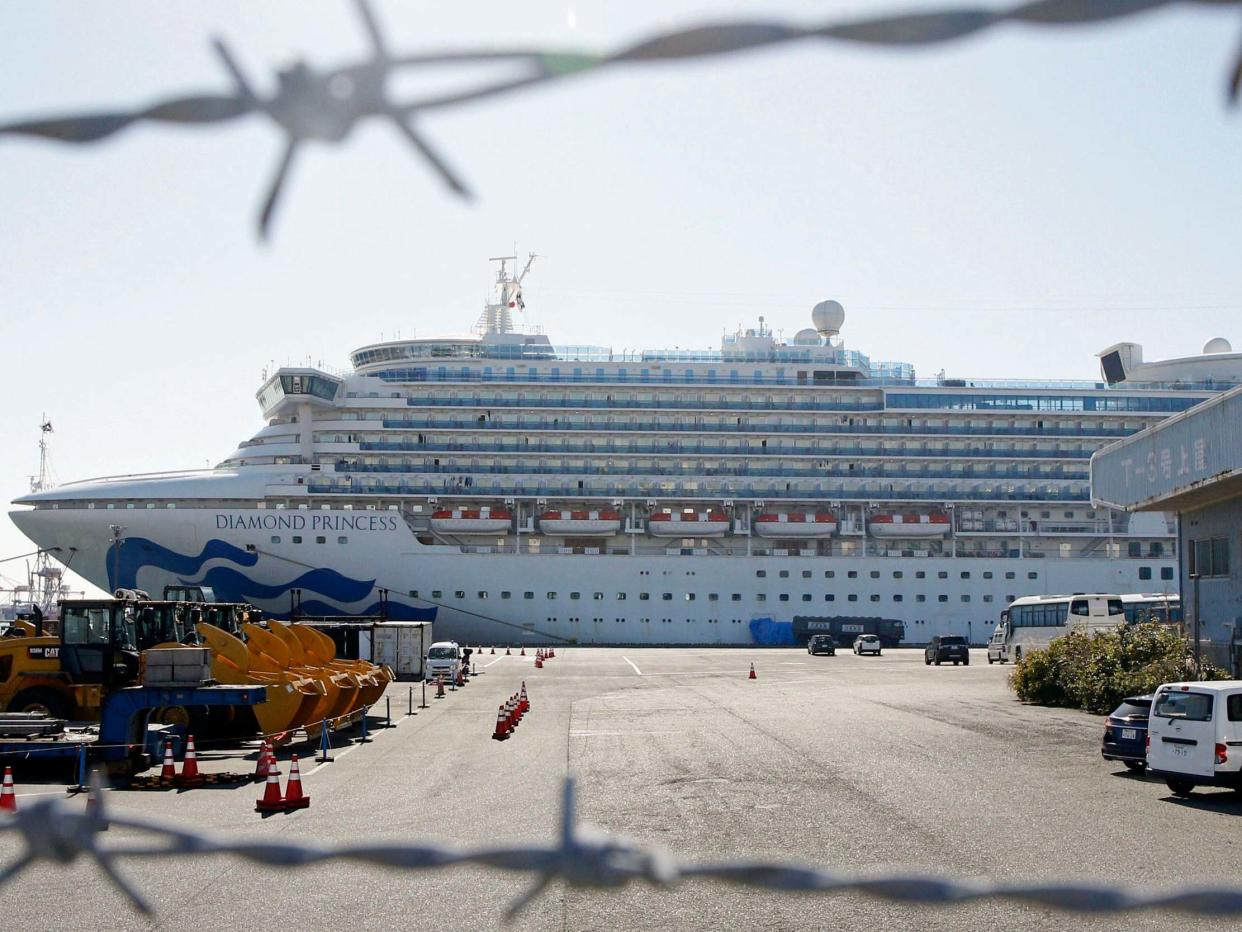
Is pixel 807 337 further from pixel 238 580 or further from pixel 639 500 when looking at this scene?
pixel 238 580

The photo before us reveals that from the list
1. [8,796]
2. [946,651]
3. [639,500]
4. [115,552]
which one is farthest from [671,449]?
[8,796]

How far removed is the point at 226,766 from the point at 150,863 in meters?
→ 5.88

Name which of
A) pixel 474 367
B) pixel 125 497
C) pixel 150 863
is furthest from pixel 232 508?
pixel 150 863

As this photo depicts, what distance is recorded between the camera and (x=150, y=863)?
33.4 ft

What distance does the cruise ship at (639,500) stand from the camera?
180ft

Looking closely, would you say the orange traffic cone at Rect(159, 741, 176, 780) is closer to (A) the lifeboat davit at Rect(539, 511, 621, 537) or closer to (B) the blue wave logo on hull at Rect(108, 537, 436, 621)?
(B) the blue wave logo on hull at Rect(108, 537, 436, 621)

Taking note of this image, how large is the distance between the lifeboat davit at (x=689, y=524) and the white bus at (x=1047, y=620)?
49.1 ft

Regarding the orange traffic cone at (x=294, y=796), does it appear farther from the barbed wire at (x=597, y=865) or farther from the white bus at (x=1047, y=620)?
the white bus at (x=1047, y=620)

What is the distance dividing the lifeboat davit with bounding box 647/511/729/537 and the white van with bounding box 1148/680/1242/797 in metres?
45.5

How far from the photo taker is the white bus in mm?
41656

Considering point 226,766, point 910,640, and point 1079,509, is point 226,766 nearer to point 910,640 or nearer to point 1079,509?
point 910,640

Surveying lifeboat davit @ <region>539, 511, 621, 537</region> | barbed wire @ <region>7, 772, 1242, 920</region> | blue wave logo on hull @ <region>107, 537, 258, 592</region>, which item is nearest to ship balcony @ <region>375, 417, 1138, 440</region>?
lifeboat davit @ <region>539, 511, 621, 537</region>

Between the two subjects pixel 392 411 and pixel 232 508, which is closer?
pixel 232 508

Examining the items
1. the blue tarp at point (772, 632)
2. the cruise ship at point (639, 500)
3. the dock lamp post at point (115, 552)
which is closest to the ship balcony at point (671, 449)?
the cruise ship at point (639, 500)
